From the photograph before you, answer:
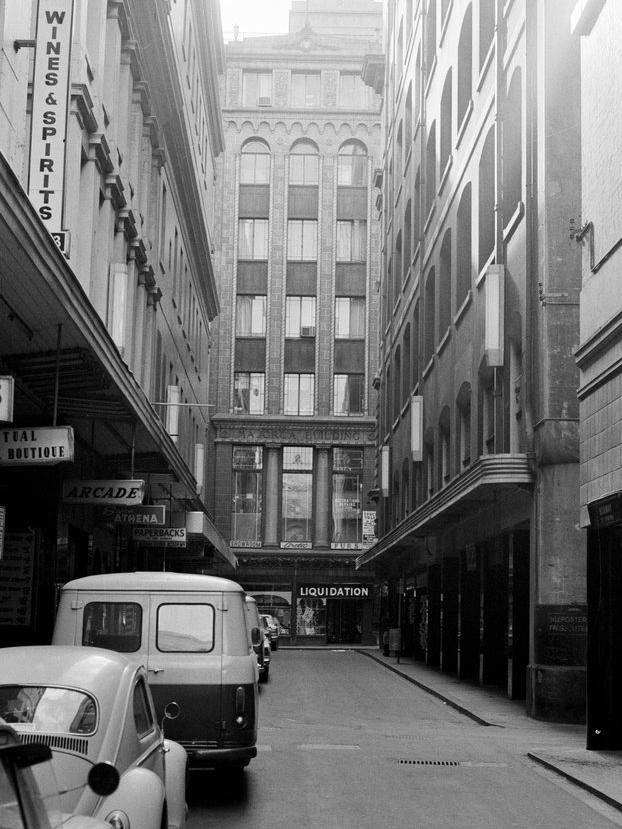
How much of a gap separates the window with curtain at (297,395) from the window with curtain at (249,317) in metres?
2.89

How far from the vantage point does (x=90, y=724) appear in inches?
290

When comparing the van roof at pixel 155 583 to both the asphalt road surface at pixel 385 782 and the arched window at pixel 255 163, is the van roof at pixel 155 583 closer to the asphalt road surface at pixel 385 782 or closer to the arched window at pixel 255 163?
the asphalt road surface at pixel 385 782

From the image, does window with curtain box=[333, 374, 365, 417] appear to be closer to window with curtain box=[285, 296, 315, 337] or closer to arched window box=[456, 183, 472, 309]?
window with curtain box=[285, 296, 315, 337]

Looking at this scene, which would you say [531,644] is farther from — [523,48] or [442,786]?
[523,48]

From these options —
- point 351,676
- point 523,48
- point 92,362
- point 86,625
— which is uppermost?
point 523,48

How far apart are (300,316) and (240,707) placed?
172ft

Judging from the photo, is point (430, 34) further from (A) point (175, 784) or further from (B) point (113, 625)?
(A) point (175, 784)

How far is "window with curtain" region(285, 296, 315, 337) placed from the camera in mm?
63562

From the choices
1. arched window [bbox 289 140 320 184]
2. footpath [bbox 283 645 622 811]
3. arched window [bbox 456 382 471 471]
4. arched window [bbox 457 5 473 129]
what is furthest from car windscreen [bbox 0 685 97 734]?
arched window [bbox 289 140 320 184]

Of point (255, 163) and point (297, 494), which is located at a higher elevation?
point (255, 163)

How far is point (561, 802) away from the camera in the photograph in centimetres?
1209

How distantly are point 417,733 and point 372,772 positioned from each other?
4.80 metres

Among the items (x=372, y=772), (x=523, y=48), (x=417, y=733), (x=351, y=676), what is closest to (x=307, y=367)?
(x=351, y=676)

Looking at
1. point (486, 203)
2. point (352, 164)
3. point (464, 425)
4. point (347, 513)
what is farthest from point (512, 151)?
point (352, 164)
